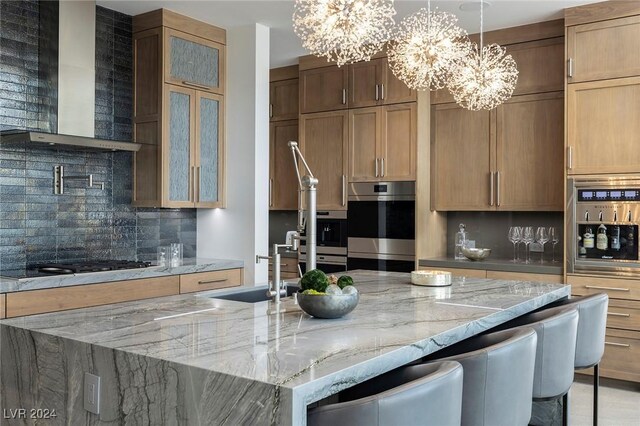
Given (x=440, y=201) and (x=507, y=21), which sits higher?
(x=507, y=21)

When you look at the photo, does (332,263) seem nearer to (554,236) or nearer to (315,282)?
(554,236)

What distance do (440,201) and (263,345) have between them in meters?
3.68

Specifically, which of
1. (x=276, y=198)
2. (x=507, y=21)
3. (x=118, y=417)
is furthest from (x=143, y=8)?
(x=118, y=417)

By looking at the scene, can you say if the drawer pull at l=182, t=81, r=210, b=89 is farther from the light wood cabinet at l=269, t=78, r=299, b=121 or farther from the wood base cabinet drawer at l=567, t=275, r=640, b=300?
the wood base cabinet drawer at l=567, t=275, r=640, b=300

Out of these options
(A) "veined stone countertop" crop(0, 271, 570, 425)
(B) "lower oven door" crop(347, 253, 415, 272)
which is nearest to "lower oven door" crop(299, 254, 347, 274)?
(B) "lower oven door" crop(347, 253, 415, 272)


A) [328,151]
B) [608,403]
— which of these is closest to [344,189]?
[328,151]

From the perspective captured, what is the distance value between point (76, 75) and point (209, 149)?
1.16 meters

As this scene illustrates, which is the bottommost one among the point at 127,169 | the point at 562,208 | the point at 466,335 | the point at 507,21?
the point at 466,335

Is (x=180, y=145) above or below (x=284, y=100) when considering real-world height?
below

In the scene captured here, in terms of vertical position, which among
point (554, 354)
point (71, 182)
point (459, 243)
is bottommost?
point (554, 354)

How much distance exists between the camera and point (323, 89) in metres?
5.52

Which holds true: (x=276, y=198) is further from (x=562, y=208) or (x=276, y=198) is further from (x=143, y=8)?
(x=562, y=208)

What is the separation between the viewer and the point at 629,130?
4.11 m

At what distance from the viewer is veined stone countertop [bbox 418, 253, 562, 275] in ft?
14.5
